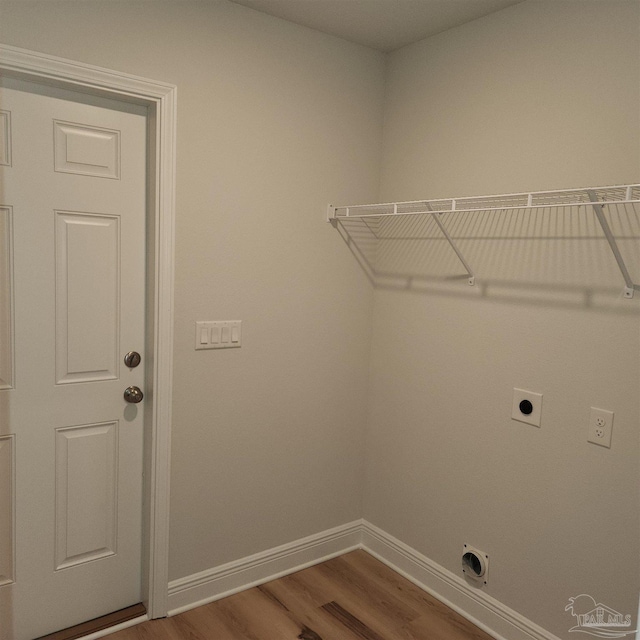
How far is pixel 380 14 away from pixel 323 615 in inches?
95.8

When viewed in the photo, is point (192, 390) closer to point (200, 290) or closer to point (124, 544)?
point (200, 290)

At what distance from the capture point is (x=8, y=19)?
1.73m

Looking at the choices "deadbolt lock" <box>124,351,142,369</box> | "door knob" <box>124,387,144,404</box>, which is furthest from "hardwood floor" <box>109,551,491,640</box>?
"deadbolt lock" <box>124,351,142,369</box>

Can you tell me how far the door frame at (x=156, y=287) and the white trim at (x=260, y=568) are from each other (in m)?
0.10

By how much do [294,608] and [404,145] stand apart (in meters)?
2.08

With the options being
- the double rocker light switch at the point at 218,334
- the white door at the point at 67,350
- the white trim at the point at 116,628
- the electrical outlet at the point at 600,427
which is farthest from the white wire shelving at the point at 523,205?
the white trim at the point at 116,628

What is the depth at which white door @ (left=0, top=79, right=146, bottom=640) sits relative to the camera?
190cm

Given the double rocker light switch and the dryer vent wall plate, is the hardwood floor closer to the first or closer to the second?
the dryer vent wall plate

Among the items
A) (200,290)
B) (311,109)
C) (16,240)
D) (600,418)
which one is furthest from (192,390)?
(600,418)

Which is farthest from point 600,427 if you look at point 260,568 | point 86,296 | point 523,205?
point 86,296

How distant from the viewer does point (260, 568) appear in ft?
8.34

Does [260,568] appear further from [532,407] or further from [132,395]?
[532,407]

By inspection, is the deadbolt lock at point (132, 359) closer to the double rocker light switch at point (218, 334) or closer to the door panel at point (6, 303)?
the double rocker light switch at point (218, 334)

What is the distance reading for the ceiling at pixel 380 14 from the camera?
2.14m
